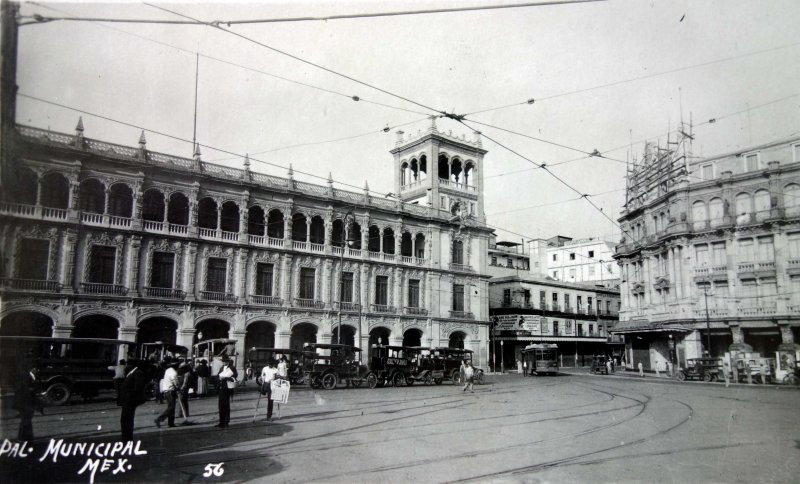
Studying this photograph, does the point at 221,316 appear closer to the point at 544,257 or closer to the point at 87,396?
the point at 87,396

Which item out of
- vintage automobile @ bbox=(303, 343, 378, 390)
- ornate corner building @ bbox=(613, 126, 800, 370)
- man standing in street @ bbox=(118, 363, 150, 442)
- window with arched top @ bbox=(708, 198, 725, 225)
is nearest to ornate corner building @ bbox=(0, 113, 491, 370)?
vintage automobile @ bbox=(303, 343, 378, 390)

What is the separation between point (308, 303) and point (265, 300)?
291 centimetres

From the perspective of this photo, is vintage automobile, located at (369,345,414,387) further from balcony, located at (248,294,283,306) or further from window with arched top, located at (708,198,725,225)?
window with arched top, located at (708,198,725,225)

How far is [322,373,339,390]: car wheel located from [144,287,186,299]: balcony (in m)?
9.48

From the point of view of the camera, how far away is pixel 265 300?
102 feet

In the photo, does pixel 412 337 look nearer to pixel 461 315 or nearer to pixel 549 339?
pixel 461 315

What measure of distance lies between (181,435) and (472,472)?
6.80 m

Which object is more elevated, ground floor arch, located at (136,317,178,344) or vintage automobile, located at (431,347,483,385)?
ground floor arch, located at (136,317,178,344)

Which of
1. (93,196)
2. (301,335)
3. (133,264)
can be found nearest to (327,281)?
(301,335)

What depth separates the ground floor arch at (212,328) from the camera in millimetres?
29484

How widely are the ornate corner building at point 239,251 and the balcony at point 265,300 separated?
8cm

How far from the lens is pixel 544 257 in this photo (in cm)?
6650

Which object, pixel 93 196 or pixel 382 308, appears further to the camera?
pixel 382 308

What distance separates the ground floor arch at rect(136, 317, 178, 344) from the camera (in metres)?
27.3
